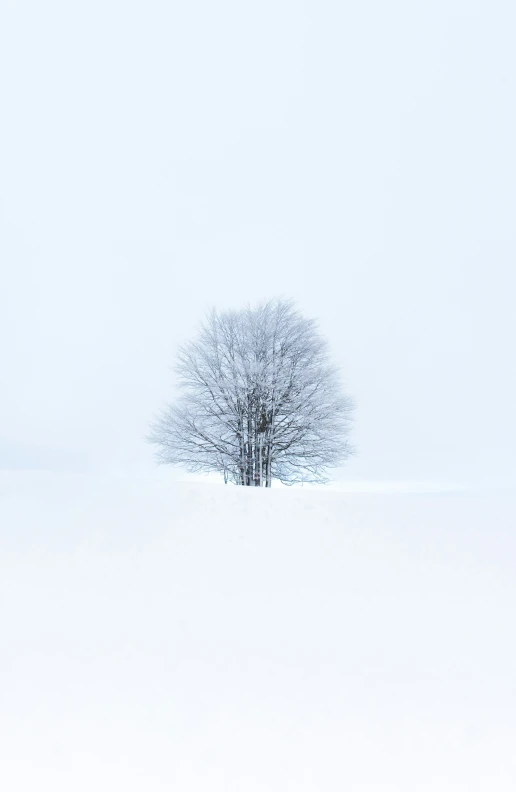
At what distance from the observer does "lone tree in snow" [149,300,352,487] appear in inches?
309

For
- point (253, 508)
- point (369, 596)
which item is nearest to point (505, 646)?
point (369, 596)

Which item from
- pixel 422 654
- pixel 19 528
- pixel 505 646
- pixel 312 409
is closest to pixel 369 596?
pixel 422 654

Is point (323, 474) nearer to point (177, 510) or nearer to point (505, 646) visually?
point (177, 510)

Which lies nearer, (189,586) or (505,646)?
(505,646)

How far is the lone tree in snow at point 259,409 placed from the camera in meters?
7.84

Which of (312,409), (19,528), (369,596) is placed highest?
(312,409)

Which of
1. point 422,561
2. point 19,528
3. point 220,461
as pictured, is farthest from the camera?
point 220,461

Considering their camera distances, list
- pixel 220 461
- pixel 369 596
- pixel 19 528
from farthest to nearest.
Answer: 1. pixel 220 461
2. pixel 19 528
3. pixel 369 596

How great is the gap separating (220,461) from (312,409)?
5.31 feet

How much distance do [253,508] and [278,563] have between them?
2.21ft

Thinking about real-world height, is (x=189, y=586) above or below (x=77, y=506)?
below

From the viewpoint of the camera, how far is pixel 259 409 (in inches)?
310

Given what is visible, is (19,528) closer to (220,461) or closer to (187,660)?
(187,660)

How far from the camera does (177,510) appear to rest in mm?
2697
